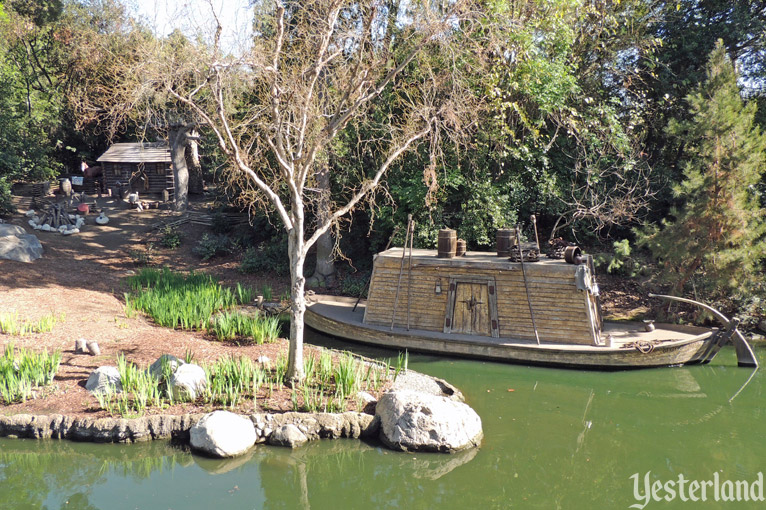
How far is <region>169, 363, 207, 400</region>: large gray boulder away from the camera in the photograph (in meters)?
8.20

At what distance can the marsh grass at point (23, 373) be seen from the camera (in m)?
7.99

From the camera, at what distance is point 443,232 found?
11.7 m

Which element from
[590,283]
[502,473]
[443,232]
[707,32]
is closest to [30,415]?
[502,473]

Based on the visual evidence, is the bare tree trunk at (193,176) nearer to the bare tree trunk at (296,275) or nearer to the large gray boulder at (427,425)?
the bare tree trunk at (296,275)

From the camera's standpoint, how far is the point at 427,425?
24.9 ft

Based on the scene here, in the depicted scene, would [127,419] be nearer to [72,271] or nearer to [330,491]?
[330,491]

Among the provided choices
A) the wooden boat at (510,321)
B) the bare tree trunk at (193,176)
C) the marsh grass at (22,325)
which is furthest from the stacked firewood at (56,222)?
the wooden boat at (510,321)

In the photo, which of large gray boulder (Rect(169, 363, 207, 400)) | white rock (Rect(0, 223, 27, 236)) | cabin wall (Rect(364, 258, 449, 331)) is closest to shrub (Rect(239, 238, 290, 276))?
cabin wall (Rect(364, 258, 449, 331))

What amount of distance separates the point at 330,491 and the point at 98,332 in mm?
6286

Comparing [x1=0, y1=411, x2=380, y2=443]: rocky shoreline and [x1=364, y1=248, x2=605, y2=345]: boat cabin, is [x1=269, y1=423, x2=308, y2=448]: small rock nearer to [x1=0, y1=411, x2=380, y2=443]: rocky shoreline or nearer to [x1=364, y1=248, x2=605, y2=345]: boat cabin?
[x1=0, y1=411, x2=380, y2=443]: rocky shoreline

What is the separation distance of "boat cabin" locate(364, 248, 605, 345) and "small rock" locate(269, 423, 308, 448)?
13.8ft

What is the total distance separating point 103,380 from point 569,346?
764cm

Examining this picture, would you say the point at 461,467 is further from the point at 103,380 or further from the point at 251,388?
the point at 103,380

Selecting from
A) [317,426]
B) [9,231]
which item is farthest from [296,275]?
[9,231]
